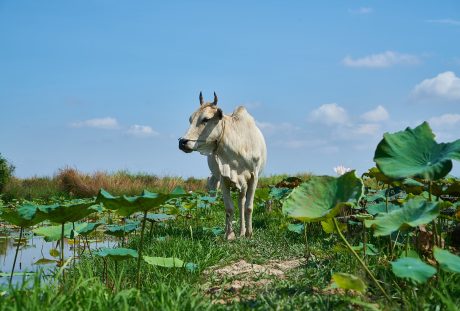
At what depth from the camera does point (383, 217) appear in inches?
111

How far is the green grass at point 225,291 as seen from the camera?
8.89ft

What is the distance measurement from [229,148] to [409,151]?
314cm

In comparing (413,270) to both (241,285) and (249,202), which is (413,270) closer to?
(241,285)

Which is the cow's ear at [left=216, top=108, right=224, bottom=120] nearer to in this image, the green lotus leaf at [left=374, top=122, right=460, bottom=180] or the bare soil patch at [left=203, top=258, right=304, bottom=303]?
the bare soil patch at [left=203, top=258, right=304, bottom=303]

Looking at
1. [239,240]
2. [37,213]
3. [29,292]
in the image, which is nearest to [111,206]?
[37,213]

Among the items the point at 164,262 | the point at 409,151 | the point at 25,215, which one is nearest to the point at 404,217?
the point at 409,151

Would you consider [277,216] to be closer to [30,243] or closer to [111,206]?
[30,243]

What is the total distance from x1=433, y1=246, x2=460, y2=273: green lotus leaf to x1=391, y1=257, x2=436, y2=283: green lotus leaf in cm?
6

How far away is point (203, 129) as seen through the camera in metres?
5.90

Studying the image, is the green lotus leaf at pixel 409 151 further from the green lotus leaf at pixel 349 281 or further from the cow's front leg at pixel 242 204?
the cow's front leg at pixel 242 204

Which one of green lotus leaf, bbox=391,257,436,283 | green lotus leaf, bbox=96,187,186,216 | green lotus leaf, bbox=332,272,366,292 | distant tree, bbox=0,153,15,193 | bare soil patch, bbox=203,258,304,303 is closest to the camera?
green lotus leaf, bbox=391,257,436,283

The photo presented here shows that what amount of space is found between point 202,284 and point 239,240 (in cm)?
202

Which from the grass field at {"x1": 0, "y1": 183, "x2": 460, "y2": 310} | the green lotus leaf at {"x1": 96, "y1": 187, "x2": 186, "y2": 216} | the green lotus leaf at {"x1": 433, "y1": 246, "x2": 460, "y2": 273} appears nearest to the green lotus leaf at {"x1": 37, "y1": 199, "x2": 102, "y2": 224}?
the green lotus leaf at {"x1": 96, "y1": 187, "x2": 186, "y2": 216}

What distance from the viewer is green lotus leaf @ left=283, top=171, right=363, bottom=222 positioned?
2865mm
